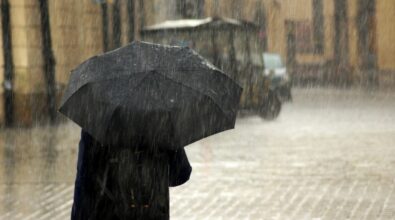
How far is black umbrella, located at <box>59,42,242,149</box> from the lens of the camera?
12.9 ft

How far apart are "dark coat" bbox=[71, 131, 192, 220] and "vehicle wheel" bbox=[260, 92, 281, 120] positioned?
670 inches

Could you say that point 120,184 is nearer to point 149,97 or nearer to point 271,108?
point 149,97

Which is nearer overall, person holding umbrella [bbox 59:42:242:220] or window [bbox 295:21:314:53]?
person holding umbrella [bbox 59:42:242:220]

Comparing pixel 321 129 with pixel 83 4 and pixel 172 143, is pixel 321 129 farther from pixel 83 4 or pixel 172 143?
pixel 172 143

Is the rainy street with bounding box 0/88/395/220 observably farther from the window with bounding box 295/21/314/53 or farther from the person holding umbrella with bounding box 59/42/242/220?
the window with bounding box 295/21/314/53

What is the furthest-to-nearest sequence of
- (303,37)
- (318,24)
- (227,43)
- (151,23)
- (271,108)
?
(303,37), (318,24), (151,23), (227,43), (271,108)

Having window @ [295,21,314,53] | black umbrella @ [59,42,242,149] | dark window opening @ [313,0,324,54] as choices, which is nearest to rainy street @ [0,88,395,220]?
black umbrella @ [59,42,242,149]

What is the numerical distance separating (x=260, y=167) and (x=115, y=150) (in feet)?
26.0

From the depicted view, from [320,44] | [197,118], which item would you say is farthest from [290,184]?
[320,44]

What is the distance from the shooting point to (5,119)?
61.9ft

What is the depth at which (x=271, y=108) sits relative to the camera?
21156 mm

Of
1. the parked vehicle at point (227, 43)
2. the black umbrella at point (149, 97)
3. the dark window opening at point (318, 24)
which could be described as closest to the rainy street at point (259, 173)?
the parked vehicle at point (227, 43)

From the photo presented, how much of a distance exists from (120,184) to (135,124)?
0.26m

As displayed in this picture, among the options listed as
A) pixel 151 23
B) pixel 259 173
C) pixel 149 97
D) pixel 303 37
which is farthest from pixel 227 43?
pixel 303 37
